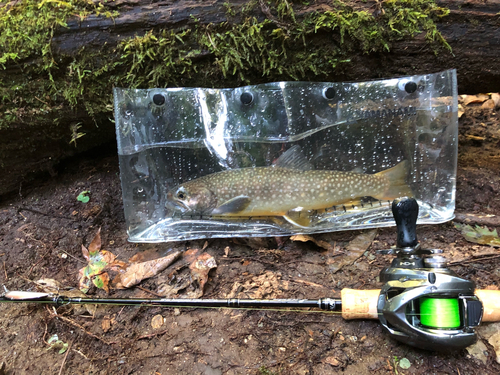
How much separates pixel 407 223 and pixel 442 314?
43cm

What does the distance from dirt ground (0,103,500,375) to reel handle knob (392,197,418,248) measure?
1.32ft

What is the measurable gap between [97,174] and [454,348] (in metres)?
2.91

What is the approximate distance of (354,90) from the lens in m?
2.16

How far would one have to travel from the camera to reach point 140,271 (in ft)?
6.80

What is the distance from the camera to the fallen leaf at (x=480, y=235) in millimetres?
1951

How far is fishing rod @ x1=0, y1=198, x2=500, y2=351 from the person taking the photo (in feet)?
4.35

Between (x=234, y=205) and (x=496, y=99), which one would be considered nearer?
(x=234, y=205)

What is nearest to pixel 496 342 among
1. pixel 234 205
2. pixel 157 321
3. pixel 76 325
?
pixel 234 205

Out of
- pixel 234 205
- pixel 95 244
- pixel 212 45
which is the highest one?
pixel 212 45

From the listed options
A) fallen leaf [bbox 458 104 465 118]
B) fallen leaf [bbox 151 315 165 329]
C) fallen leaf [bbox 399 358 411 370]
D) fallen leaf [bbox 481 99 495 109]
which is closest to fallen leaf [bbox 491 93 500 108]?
fallen leaf [bbox 481 99 495 109]

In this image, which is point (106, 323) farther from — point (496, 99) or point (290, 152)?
point (496, 99)

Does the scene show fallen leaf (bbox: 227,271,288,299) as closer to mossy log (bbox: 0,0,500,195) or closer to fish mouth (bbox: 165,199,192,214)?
fish mouth (bbox: 165,199,192,214)

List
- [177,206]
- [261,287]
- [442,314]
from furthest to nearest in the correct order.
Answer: [177,206] → [261,287] → [442,314]

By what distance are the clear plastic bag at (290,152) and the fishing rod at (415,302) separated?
59 cm
